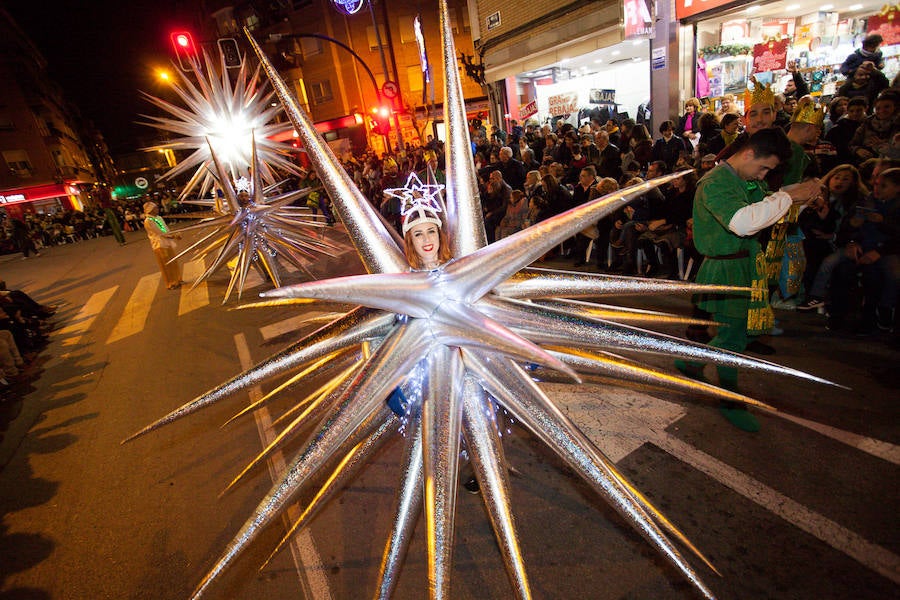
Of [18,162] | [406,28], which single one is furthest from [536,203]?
[18,162]

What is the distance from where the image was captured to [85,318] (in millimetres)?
9141

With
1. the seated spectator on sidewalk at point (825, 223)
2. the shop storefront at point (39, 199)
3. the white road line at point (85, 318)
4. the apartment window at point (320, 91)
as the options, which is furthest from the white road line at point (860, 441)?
the shop storefront at point (39, 199)

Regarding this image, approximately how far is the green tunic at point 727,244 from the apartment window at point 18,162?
5009cm

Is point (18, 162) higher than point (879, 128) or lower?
higher

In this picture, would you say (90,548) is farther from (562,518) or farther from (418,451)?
(562,518)

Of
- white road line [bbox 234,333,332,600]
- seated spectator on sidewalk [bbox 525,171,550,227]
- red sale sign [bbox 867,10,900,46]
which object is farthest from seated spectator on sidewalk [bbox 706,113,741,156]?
white road line [bbox 234,333,332,600]

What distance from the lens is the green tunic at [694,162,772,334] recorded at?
9.10 ft

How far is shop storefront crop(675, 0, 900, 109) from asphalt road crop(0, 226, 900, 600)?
23.2 feet

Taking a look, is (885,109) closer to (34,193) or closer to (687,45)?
(687,45)

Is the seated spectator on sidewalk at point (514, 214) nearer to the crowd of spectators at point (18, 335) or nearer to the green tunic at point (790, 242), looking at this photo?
the green tunic at point (790, 242)

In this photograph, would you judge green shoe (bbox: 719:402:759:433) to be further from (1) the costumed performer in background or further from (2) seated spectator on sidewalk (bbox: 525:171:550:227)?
(1) the costumed performer in background

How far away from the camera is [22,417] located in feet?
17.6

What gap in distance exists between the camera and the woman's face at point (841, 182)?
4.35 m

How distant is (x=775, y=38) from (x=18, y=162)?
50.6 m
